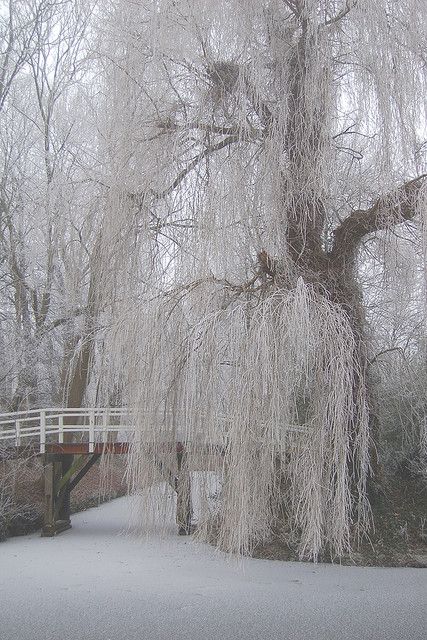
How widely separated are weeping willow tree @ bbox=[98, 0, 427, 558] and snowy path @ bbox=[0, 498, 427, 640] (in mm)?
532

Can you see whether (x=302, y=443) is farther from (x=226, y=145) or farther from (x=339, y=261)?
(x=226, y=145)

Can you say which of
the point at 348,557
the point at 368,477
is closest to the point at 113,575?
the point at 348,557

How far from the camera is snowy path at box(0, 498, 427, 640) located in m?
4.98

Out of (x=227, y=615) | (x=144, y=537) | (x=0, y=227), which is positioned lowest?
(x=227, y=615)

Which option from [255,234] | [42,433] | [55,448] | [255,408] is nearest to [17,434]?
[42,433]

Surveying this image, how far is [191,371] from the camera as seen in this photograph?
506cm

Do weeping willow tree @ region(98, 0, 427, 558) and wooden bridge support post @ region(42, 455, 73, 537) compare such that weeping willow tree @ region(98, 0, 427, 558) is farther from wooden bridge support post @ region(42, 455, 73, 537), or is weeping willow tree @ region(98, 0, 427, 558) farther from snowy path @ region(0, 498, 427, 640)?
wooden bridge support post @ region(42, 455, 73, 537)

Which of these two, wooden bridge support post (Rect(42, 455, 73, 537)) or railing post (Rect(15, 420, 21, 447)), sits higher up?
railing post (Rect(15, 420, 21, 447))

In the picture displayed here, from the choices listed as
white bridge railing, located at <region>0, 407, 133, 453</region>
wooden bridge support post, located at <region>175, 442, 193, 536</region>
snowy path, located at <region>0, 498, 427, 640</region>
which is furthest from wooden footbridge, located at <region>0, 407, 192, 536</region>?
wooden bridge support post, located at <region>175, 442, 193, 536</region>

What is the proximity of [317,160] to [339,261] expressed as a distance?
1.18 meters

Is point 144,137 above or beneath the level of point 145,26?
beneath

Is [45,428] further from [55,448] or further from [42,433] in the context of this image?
[55,448]

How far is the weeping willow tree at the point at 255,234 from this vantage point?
4.86 m

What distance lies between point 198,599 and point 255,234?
311cm
